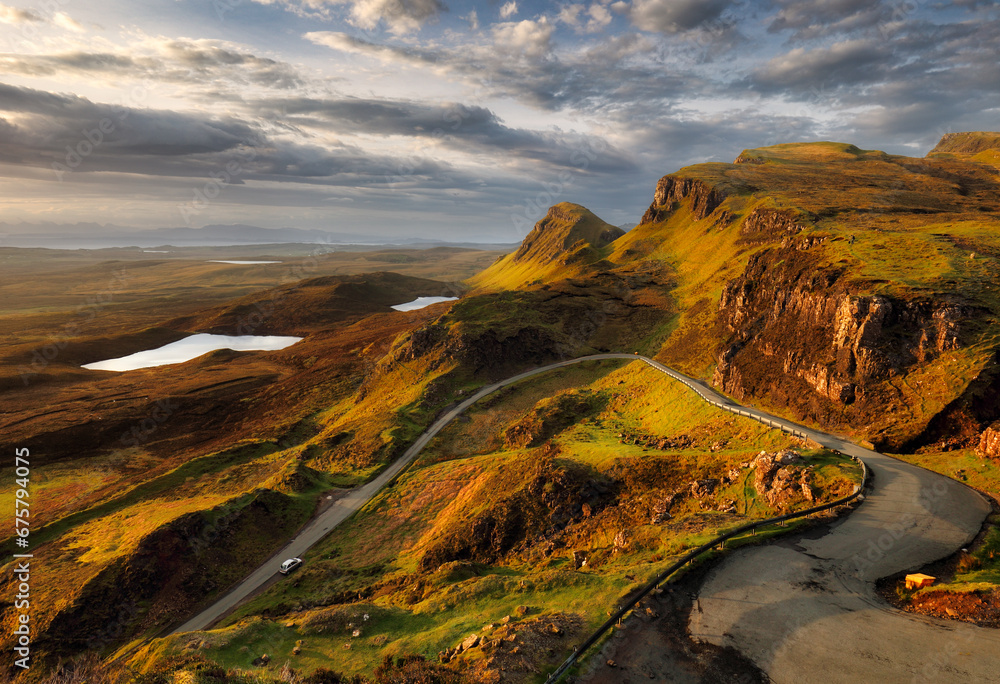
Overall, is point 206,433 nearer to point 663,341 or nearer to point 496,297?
point 496,297

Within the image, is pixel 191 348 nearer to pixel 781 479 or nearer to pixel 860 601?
pixel 781 479

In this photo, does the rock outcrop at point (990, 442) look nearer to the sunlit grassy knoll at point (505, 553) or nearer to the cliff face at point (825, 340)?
the cliff face at point (825, 340)

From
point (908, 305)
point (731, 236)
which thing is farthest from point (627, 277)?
point (908, 305)

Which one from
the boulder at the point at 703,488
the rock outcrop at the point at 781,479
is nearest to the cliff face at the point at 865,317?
the rock outcrop at the point at 781,479

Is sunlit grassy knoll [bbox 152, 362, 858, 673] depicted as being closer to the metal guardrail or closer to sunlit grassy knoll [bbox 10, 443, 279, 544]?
the metal guardrail

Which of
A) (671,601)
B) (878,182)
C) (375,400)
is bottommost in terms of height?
(375,400)

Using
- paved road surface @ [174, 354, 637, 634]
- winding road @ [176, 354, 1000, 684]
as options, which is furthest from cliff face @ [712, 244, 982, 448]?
paved road surface @ [174, 354, 637, 634]
